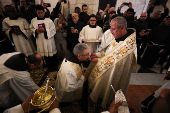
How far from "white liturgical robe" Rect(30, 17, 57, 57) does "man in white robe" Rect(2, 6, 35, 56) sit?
361 millimetres

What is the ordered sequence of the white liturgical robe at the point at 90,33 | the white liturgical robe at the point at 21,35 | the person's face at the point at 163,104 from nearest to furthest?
the person's face at the point at 163,104 → the white liturgical robe at the point at 21,35 → the white liturgical robe at the point at 90,33

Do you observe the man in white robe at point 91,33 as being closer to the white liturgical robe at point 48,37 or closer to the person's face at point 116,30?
the white liturgical robe at point 48,37

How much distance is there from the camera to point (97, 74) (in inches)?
91.0

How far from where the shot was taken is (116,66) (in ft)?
6.59

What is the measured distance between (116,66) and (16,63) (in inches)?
80.8

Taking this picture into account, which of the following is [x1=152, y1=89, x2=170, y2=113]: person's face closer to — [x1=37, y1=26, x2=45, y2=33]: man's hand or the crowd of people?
the crowd of people

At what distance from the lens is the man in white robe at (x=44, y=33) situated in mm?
3256

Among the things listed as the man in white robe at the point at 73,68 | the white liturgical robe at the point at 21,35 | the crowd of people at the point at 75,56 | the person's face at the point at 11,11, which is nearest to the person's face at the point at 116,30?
the crowd of people at the point at 75,56

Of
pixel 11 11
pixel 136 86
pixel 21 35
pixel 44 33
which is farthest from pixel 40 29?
pixel 136 86

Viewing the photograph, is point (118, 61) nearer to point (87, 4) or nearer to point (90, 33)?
point (90, 33)

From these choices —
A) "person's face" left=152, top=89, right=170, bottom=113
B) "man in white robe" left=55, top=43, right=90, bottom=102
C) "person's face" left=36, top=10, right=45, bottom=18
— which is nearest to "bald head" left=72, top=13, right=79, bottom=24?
"person's face" left=36, top=10, right=45, bottom=18

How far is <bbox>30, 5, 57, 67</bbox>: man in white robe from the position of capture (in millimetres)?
3256

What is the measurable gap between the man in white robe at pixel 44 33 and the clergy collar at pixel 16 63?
192 cm

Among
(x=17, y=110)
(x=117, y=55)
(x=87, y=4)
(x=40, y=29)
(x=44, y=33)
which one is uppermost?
(x=87, y=4)
